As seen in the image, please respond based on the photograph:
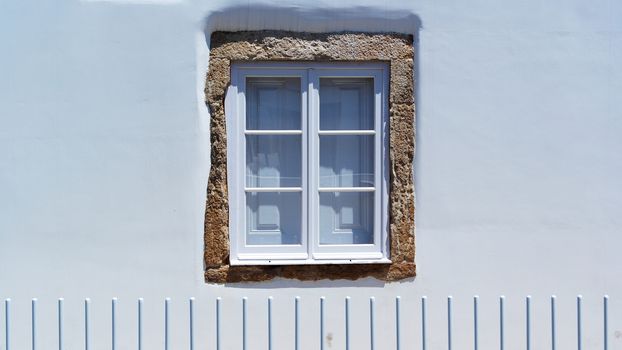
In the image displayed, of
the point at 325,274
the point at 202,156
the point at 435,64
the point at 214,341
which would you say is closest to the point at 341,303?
the point at 325,274

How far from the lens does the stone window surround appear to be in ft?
14.0

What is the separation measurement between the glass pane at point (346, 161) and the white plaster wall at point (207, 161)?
37 centimetres

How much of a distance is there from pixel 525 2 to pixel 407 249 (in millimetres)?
1791

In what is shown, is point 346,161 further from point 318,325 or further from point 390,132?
point 318,325

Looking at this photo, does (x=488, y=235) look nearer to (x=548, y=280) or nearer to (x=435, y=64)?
(x=548, y=280)

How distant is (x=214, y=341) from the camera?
4254mm

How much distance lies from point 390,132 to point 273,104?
0.80 m

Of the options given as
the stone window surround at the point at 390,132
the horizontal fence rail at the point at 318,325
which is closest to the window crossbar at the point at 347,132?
the stone window surround at the point at 390,132

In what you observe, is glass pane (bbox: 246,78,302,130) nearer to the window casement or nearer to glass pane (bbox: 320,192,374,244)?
the window casement

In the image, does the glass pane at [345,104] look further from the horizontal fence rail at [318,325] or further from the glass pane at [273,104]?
the horizontal fence rail at [318,325]

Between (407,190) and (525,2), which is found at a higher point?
(525,2)

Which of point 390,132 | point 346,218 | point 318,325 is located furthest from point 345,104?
point 318,325

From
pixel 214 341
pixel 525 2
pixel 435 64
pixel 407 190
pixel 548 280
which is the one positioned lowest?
pixel 214 341

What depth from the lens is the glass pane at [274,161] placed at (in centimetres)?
445
